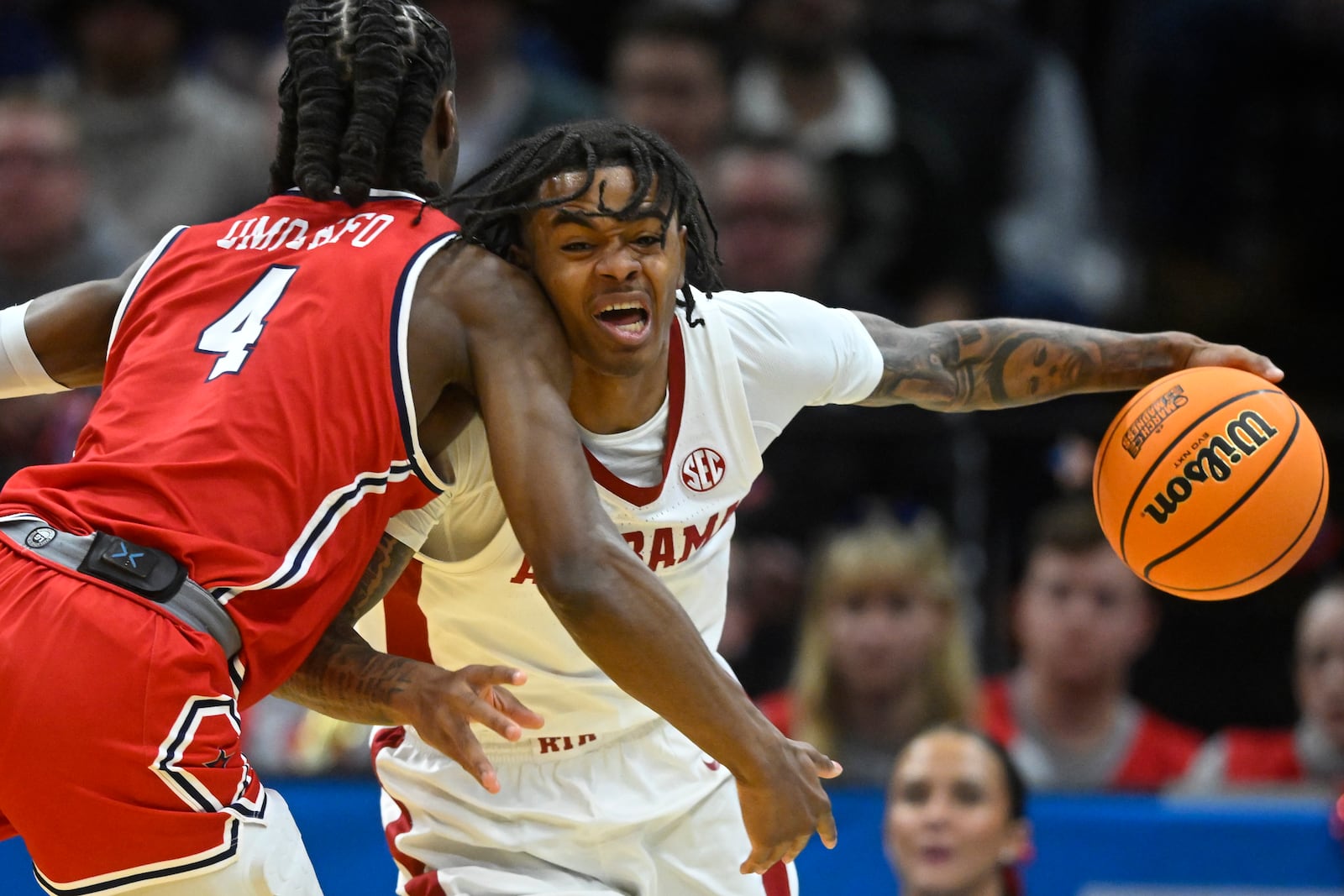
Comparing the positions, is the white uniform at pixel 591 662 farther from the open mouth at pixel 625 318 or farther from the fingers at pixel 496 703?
the fingers at pixel 496 703

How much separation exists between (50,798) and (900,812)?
2.81m

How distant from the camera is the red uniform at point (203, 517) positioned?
2.94 metres

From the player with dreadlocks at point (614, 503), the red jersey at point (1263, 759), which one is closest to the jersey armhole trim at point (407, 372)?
the player with dreadlocks at point (614, 503)

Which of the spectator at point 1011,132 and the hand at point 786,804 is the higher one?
the spectator at point 1011,132

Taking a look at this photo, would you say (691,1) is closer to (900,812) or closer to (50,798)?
(900,812)

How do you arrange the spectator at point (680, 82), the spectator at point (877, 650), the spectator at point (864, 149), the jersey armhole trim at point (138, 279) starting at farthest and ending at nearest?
the spectator at point (680, 82) < the spectator at point (864, 149) < the spectator at point (877, 650) < the jersey armhole trim at point (138, 279)

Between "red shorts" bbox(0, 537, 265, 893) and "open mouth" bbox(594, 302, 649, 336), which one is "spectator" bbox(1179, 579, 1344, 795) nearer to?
"open mouth" bbox(594, 302, 649, 336)

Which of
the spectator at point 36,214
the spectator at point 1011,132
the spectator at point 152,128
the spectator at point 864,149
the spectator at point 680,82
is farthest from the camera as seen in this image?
the spectator at point 1011,132

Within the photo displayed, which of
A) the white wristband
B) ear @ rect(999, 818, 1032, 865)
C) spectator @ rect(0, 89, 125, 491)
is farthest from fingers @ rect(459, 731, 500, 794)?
spectator @ rect(0, 89, 125, 491)

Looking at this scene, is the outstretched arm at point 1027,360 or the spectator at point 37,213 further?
the spectator at point 37,213

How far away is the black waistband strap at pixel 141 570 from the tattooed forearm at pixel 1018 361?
148 cm

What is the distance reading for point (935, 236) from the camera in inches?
295

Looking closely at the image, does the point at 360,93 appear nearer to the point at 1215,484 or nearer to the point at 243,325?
the point at 243,325

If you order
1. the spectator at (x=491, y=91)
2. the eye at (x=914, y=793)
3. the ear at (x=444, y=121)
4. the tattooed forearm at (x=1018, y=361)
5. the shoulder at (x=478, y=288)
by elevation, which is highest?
the spectator at (x=491, y=91)
